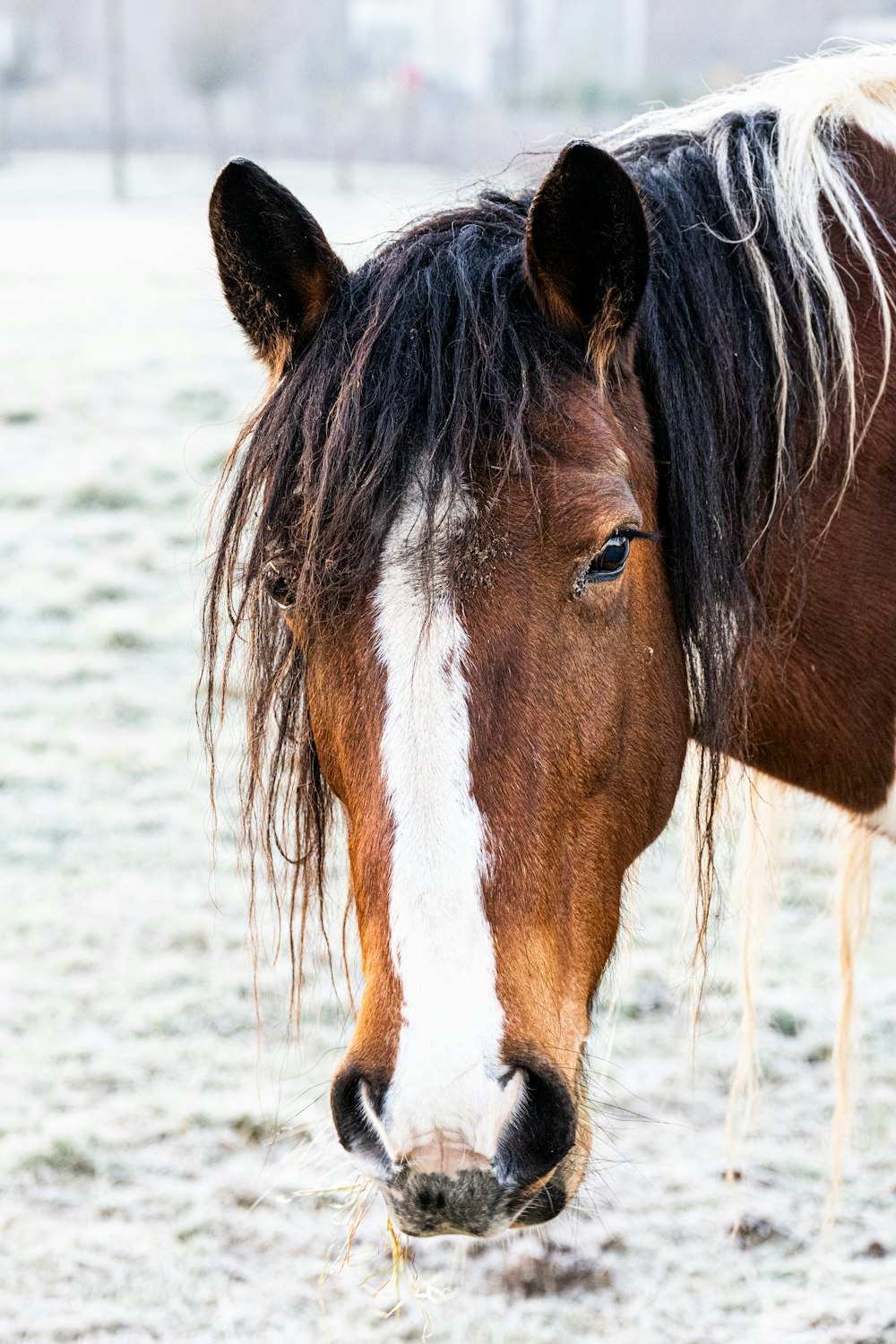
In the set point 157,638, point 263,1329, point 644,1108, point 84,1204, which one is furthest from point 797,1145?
point 157,638

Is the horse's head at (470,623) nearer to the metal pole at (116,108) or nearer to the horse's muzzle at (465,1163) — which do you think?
the horse's muzzle at (465,1163)

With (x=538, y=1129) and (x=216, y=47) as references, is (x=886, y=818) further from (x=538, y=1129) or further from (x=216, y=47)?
(x=216, y=47)

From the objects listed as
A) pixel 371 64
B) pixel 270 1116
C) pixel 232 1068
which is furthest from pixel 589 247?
pixel 371 64

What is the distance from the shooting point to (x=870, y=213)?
77.6 inches

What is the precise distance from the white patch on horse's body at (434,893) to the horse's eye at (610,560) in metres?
0.20

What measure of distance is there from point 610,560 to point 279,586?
18.6 inches

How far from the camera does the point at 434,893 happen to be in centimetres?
139

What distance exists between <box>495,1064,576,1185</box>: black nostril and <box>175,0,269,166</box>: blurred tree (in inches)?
1129

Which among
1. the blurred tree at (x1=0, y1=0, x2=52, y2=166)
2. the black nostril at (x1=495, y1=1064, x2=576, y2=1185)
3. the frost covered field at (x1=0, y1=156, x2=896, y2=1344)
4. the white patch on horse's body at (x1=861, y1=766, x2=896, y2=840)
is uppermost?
the blurred tree at (x1=0, y1=0, x2=52, y2=166)

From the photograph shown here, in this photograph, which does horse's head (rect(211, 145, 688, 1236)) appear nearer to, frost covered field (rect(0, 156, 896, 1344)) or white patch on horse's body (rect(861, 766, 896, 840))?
frost covered field (rect(0, 156, 896, 1344))

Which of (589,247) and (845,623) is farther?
(845,623)

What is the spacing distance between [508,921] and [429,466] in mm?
587

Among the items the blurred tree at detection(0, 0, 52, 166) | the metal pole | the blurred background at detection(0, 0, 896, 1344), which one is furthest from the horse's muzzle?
the blurred tree at detection(0, 0, 52, 166)

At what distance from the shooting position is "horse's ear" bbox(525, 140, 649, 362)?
1.58 meters
